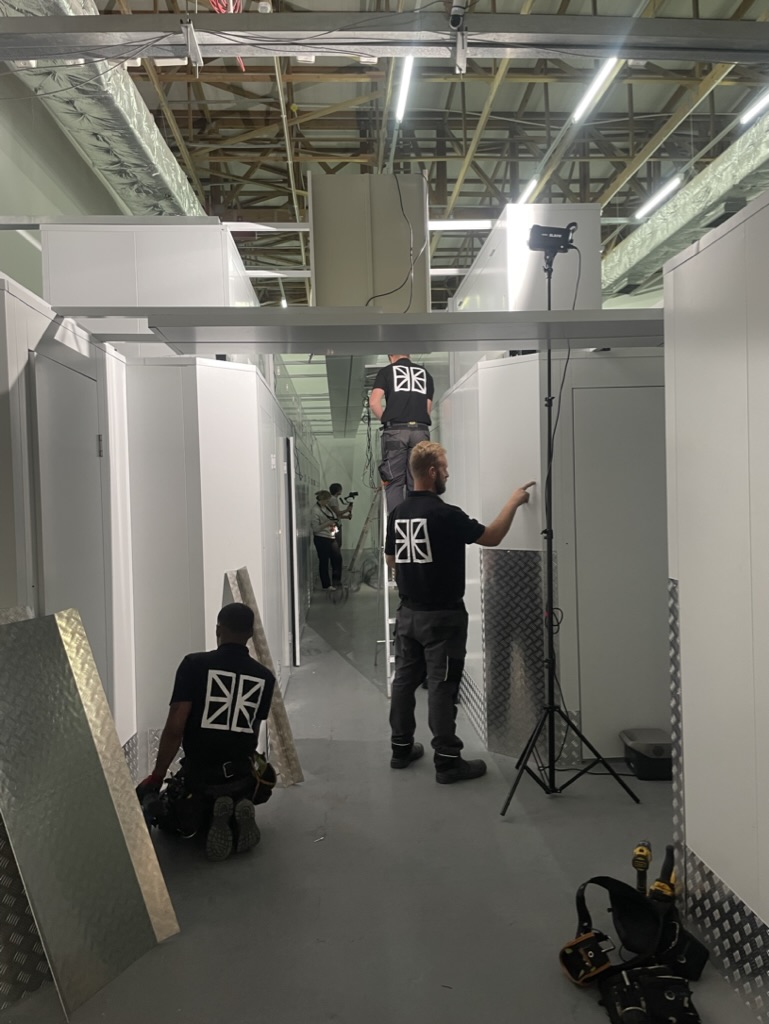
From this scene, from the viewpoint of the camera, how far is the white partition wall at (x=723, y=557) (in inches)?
72.5

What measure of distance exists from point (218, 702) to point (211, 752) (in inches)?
9.0

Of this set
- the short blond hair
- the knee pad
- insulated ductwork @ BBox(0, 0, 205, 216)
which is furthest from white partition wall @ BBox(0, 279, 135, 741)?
the knee pad

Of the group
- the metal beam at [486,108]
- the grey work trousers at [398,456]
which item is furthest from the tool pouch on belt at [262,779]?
the metal beam at [486,108]

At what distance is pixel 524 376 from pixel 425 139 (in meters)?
3.48

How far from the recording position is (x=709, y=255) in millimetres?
2086

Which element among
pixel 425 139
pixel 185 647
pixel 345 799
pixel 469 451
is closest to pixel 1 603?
pixel 185 647

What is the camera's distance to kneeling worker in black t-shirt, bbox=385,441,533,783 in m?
3.56

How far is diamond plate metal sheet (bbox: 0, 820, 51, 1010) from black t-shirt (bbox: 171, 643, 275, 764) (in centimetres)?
87

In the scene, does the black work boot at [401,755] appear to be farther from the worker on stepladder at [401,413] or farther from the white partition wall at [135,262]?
the white partition wall at [135,262]

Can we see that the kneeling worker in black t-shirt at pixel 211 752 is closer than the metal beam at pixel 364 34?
No

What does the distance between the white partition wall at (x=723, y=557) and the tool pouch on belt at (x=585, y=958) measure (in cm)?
39

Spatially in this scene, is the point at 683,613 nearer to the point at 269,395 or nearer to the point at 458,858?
the point at 458,858

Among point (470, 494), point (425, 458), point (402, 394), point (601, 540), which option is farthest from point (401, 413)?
point (601, 540)

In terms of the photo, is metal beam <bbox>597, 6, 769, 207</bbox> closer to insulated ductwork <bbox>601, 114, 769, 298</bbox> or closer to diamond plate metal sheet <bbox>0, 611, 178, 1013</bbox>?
insulated ductwork <bbox>601, 114, 769, 298</bbox>
